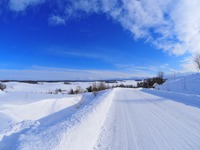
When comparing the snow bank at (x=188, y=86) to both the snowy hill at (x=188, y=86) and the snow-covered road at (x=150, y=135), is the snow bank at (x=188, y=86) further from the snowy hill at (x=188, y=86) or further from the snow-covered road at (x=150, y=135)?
the snow-covered road at (x=150, y=135)

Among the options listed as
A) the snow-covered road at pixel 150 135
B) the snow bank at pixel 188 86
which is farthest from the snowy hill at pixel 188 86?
the snow-covered road at pixel 150 135

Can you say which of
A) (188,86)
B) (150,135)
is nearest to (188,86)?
(188,86)

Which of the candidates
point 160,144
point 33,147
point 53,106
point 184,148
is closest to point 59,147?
point 33,147

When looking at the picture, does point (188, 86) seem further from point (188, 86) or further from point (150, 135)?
point (150, 135)

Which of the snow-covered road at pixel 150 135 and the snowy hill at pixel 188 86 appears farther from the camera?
the snowy hill at pixel 188 86

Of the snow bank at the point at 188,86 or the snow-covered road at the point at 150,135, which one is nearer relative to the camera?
the snow-covered road at the point at 150,135

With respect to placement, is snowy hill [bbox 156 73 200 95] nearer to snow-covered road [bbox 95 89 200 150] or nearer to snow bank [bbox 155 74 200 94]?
snow bank [bbox 155 74 200 94]

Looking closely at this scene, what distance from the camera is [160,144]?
204 inches

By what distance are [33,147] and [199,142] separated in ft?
12.4

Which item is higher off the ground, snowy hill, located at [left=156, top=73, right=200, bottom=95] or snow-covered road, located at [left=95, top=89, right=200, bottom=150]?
snowy hill, located at [left=156, top=73, right=200, bottom=95]

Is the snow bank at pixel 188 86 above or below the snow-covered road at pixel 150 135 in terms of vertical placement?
above

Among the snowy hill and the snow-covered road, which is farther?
the snowy hill

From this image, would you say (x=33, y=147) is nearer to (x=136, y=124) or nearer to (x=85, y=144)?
(x=85, y=144)

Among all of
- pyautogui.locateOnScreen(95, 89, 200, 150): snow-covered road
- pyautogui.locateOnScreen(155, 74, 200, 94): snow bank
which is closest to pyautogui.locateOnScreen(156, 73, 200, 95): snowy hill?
pyautogui.locateOnScreen(155, 74, 200, 94): snow bank
